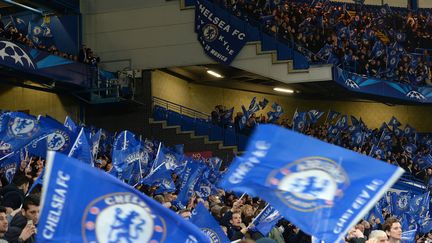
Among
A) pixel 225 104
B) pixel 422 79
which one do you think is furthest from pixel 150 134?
pixel 422 79

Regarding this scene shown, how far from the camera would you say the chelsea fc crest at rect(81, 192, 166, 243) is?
16.5 ft

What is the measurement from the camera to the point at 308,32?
2844 centimetres

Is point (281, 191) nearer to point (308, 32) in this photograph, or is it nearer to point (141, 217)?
point (141, 217)

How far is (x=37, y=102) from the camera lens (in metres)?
24.8

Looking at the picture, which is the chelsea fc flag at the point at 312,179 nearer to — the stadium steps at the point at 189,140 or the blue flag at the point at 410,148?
the stadium steps at the point at 189,140

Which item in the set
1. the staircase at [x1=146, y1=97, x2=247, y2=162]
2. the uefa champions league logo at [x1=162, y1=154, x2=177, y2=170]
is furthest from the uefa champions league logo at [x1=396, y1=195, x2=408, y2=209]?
the staircase at [x1=146, y1=97, x2=247, y2=162]

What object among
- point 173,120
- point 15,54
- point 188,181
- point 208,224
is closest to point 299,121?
point 173,120

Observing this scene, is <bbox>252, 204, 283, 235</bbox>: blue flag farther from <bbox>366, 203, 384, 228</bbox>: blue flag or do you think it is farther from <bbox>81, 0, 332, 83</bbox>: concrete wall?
<bbox>81, 0, 332, 83</bbox>: concrete wall

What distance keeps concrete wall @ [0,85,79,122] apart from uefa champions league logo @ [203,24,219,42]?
15.4 feet

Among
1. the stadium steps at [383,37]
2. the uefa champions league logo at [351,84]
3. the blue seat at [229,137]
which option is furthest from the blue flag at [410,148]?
the blue seat at [229,137]

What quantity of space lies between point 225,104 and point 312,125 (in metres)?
3.81

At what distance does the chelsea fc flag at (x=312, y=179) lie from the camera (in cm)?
553

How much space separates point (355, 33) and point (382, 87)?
2.41 m

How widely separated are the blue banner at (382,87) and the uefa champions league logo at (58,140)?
1517 centimetres
